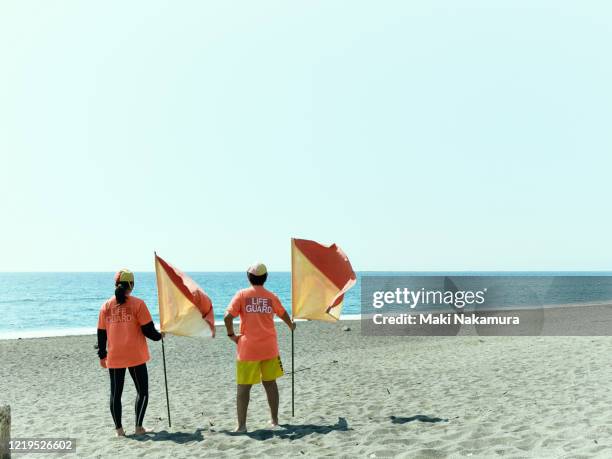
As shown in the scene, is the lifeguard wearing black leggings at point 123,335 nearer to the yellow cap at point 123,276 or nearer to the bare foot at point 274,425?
Answer: the yellow cap at point 123,276

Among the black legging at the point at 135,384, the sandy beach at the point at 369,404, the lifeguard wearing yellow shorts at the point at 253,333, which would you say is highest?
the lifeguard wearing yellow shorts at the point at 253,333

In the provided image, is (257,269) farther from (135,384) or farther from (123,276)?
(135,384)

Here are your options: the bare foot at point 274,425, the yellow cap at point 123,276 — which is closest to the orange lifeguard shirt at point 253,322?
the bare foot at point 274,425

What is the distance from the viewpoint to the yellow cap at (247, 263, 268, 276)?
6.22 meters

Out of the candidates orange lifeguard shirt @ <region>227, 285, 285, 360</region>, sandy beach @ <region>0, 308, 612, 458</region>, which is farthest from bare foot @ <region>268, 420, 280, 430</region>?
orange lifeguard shirt @ <region>227, 285, 285, 360</region>

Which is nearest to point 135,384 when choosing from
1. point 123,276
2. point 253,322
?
point 123,276

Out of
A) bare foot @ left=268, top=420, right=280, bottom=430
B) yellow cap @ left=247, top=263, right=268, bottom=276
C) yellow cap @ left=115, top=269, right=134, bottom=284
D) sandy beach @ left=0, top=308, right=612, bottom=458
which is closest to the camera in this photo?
sandy beach @ left=0, top=308, right=612, bottom=458

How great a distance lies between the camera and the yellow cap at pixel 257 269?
245 inches

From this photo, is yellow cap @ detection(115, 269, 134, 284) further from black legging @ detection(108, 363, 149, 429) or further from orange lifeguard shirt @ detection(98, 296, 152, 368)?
black legging @ detection(108, 363, 149, 429)

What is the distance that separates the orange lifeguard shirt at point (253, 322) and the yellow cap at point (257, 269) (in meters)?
0.16

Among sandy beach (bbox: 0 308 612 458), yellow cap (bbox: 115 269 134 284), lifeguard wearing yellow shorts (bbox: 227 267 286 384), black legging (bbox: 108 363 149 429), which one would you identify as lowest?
sandy beach (bbox: 0 308 612 458)

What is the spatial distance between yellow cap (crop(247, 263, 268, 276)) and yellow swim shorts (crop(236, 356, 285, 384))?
956mm

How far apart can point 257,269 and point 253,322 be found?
577 mm

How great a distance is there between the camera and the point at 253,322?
20.4ft
